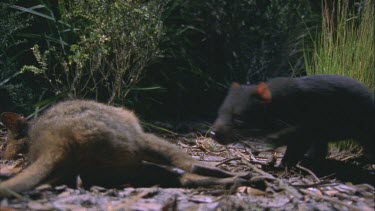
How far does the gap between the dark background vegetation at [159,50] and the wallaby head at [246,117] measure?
1.69 m

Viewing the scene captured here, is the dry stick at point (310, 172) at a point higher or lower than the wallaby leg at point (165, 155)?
lower

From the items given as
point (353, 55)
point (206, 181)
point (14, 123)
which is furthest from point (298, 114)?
point (14, 123)

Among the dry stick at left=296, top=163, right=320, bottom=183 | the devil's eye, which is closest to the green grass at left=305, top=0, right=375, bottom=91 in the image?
the dry stick at left=296, top=163, right=320, bottom=183

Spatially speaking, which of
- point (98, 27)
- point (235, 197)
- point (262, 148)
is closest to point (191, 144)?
point (262, 148)

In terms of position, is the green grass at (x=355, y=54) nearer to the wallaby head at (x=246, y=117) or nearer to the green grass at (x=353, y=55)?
the green grass at (x=353, y=55)

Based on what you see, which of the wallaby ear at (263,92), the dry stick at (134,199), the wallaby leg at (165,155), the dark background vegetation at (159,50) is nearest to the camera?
the dry stick at (134,199)

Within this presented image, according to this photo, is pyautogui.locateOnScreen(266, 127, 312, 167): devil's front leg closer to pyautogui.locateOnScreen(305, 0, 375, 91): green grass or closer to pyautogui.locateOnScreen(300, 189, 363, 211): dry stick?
pyautogui.locateOnScreen(300, 189, 363, 211): dry stick

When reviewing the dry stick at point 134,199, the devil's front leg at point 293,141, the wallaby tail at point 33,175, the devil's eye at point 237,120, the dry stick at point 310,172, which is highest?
the wallaby tail at point 33,175

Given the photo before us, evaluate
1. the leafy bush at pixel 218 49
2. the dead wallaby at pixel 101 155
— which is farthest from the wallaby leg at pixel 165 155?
the leafy bush at pixel 218 49

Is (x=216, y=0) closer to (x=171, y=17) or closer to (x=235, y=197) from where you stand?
(x=171, y=17)

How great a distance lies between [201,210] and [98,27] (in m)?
3.15

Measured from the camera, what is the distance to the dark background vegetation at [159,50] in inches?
230

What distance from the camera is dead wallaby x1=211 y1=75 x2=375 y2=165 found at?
4.27 metres

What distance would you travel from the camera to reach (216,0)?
23.6 feet
